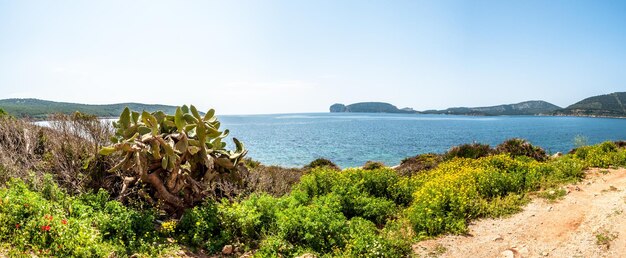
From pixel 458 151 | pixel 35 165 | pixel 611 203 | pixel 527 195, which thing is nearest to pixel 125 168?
pixel 35 165

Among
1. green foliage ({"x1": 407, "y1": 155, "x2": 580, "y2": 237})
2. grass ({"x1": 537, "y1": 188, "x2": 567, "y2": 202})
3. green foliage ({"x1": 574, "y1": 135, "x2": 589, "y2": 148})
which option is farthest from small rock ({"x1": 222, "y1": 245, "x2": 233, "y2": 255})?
green foliage ({"x1": 574, "y1": 135, "x2": 589, "y2": 148})

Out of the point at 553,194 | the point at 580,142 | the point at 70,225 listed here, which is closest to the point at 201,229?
the point at 70,225

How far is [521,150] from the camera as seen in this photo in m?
19.8

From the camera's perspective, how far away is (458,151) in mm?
21859

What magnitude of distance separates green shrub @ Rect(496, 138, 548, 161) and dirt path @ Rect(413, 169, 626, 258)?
34.3 ft

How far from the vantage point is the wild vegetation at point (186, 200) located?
20.6 ft

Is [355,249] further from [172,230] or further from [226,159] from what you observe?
[226,159]

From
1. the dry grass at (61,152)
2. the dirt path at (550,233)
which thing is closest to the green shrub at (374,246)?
the dirt path at (550,233)

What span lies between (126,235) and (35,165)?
4587mm

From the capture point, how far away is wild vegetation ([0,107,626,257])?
627cm

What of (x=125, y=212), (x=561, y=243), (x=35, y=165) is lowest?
(x=561, y=243)

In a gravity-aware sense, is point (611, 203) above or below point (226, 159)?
below

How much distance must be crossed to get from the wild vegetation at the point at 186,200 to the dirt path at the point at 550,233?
418 millimetres

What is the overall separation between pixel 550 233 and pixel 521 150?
1399cm
